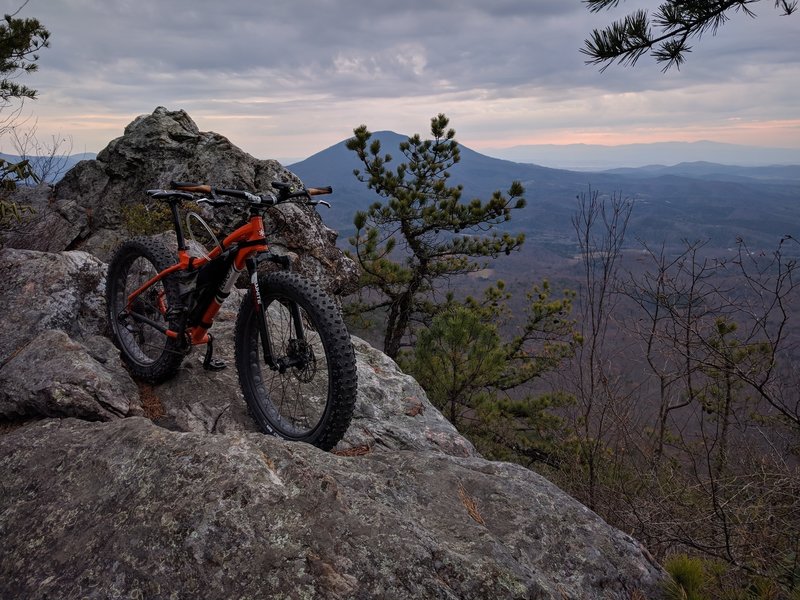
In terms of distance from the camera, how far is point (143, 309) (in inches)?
194

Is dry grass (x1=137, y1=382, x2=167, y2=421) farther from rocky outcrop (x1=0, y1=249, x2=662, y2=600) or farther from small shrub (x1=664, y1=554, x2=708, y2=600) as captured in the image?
small shrub (x1=664, y1=554, x2=708, y2=600)

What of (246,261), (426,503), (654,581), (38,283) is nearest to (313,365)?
(246,261)

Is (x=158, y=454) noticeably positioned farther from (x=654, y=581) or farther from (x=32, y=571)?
(x=654, y=581)

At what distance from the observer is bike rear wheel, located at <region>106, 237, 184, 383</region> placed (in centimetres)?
441

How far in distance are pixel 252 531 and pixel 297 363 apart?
5.15 feet

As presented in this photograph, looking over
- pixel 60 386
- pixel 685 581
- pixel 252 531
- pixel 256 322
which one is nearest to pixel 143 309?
pixel 60 386

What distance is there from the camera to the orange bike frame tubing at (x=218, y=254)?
11.9 ft

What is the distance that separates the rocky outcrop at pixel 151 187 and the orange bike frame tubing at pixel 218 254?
3658 millimetres

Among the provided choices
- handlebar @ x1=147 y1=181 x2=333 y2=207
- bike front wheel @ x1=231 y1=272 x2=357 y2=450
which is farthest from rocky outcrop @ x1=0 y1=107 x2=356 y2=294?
handlebar @ x1=147 y1=181 x2=333 y2=207

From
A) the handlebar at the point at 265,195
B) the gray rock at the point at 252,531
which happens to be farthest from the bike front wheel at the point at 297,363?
the handlebar at the point at 265,195

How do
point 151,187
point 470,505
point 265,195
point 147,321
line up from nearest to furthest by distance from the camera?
1. point 470,505
2. point 265,195
3. point 147,321
4. point 151,187

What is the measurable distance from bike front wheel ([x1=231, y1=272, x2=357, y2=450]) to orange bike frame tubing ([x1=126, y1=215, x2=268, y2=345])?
0.75ft

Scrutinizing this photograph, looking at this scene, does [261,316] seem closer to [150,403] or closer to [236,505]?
[150,403]

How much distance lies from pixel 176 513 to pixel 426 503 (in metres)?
1.38
